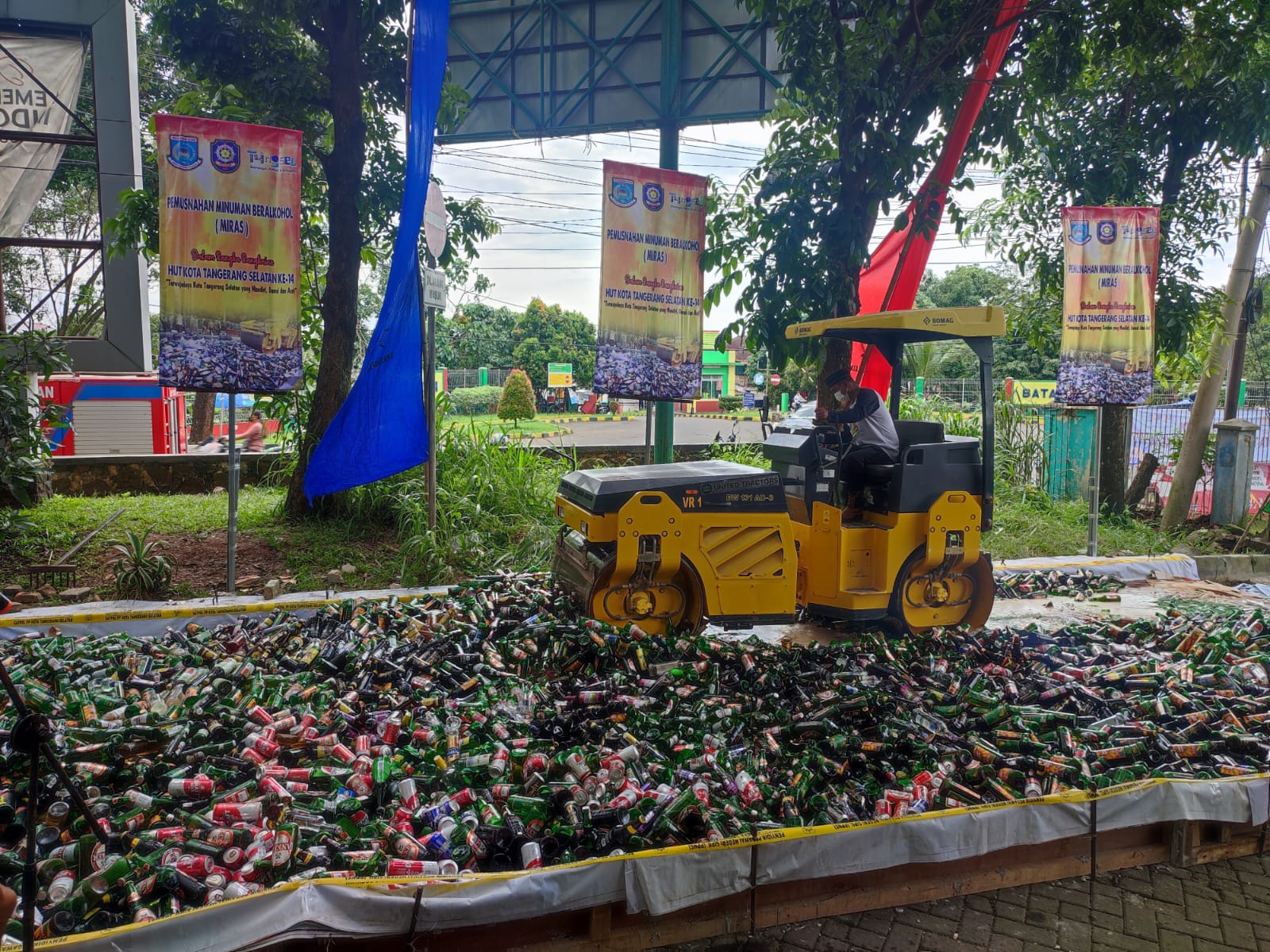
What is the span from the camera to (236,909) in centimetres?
273

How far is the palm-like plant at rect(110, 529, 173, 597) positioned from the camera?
7141 millimetres

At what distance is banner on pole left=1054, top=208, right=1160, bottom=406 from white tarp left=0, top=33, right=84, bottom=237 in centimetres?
1320

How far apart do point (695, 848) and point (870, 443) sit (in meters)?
3.79

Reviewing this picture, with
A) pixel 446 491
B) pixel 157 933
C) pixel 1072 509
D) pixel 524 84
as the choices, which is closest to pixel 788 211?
pixel 446 491

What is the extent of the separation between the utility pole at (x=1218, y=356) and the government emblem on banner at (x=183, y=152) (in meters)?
→ 11.7

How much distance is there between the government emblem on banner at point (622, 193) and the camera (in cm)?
777

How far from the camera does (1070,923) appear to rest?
3469 millimetres

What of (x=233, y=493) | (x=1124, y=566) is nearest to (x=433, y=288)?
(x=233, y=493)

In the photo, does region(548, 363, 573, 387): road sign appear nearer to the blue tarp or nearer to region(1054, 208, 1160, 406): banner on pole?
region(1054, 208, 1160, 406): banner on pole

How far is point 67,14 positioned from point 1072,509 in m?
15.4

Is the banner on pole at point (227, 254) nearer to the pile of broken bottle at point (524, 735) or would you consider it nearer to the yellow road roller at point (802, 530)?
the pile of broken bottle at point (524, 735)

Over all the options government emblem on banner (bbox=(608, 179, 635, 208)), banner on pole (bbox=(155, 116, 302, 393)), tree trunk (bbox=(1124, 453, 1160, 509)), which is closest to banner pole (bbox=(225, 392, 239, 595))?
banner on pole (bbox=(155, 116, 302, 393))

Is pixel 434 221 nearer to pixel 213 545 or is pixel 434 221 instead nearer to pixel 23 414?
pixel 213 545

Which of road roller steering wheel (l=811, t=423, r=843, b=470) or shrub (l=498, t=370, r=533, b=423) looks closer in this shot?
road roller steering wheel (l=811, t=423, r=843, b=470)
